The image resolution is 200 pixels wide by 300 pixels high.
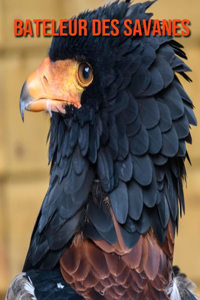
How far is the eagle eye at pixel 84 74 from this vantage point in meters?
1.34

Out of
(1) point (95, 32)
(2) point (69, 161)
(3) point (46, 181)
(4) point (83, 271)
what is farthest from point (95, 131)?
(3) point (46, 181)

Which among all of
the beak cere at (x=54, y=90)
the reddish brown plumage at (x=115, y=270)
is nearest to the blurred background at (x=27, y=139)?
the beak cere at (x=54, y=90)

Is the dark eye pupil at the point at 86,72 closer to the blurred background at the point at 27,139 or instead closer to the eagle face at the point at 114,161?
the eagle face at the point at 114,161

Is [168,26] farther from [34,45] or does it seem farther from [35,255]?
[34,45]

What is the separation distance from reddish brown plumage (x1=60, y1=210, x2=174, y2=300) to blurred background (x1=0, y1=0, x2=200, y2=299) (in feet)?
5.28

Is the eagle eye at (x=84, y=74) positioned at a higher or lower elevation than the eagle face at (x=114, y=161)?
higher

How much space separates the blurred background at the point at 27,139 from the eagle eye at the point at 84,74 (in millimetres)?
1458

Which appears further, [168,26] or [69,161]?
[168,26]

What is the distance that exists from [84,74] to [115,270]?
605mm

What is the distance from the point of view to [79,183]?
1323 millimetres

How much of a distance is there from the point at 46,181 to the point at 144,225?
1.64 m

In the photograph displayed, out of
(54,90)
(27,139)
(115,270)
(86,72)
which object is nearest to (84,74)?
(86,72)

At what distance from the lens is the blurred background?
2.78m

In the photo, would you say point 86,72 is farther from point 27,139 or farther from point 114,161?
point 27,139
